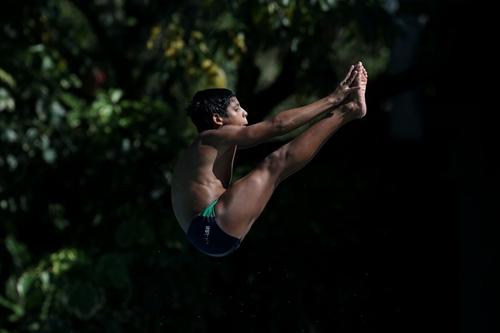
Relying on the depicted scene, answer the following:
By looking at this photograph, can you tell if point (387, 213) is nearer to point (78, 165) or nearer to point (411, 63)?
point (411, 63)

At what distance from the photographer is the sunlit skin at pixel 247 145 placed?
16.6 feet

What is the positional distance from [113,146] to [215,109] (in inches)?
141

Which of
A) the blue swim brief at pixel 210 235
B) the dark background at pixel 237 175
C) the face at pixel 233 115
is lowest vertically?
the dark background at pixel 237 175

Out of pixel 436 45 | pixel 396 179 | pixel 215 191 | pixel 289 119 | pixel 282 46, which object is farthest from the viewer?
pixel 396 179

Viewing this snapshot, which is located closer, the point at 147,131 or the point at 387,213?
the point at 147,131

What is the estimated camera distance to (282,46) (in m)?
8.48

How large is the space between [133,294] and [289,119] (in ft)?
13.4

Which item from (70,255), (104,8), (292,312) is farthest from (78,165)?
(292,312)

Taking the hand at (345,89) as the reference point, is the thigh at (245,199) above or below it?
below

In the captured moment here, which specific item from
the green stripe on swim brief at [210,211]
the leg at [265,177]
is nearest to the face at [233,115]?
the leg at [265,177]

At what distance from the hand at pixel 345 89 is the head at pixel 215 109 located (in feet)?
1.68

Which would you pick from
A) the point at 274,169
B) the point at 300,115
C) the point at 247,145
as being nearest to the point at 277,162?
the point at 274,169

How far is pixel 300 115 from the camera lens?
4.99m

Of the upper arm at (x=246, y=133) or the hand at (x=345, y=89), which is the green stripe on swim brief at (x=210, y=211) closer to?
the upper arm at (x=246, y=133)
